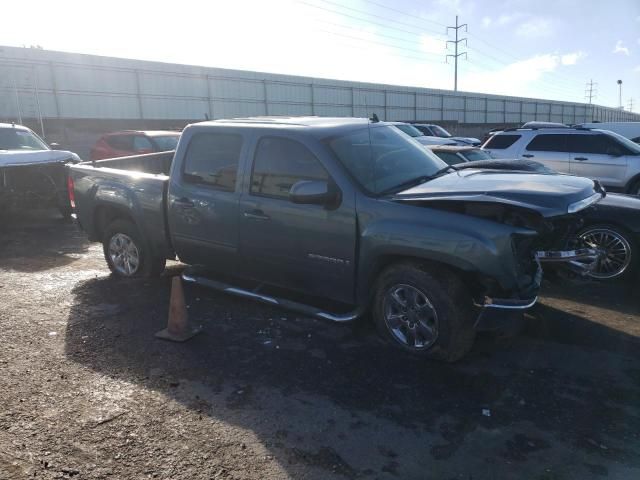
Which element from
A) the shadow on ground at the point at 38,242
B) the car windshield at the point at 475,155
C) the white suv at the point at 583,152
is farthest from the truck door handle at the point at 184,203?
the white suv at the point at 583,152

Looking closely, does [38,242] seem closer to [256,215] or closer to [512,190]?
[256,215]

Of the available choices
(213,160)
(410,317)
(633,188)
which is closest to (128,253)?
(213,160)

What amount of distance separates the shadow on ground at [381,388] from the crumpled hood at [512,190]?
1262 millimetres

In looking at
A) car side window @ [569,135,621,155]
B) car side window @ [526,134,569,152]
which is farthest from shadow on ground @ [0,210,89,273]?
car side window @ [569,135,621,155]

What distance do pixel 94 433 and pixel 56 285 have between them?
139 inches

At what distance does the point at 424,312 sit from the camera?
13.0 feet

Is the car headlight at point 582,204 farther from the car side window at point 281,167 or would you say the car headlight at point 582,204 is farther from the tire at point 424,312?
the car side window at point 281,167

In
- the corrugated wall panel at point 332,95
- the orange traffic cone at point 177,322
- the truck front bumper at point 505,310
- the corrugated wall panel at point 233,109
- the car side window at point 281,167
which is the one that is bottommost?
the orange traffic cone at point 177,322

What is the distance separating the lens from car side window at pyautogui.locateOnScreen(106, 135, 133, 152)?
13.3m

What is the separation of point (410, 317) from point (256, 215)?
66.0 inches

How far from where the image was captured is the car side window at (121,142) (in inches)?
525

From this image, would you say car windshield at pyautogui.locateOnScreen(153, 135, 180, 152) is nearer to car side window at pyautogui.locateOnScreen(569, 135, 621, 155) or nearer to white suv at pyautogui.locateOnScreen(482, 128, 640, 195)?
white suv at pyautogui.locateOnScreen(482, 128, 640, 195)

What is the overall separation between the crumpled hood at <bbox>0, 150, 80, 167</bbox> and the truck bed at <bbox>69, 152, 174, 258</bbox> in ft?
10.9

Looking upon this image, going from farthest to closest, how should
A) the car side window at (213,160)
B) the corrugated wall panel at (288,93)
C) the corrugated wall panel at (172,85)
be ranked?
the corrugated wall panel at (288,93) < the corrugated wall panel at (172,85) < the car side window at (213,160)
